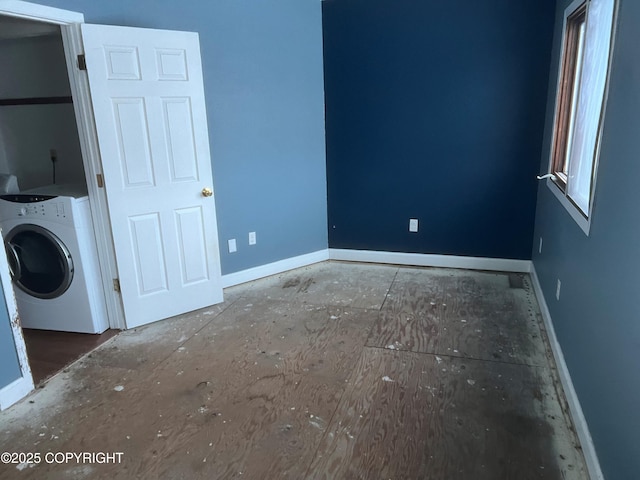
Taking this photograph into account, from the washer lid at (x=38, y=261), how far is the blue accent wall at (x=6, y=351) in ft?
2.31

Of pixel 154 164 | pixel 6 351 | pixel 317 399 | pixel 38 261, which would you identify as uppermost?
pixel 154 164

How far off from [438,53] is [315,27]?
3.52 ft

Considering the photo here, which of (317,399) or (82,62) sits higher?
(82,62)

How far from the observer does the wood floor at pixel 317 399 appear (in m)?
1.93

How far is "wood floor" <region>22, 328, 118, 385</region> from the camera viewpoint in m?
2.72

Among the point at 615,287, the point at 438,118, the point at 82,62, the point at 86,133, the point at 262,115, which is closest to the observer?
the point at 615,287

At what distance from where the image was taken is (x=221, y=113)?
3.60m

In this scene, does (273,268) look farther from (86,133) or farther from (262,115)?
(86,133)

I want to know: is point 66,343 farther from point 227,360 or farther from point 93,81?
point 93,81

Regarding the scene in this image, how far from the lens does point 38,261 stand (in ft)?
10.2

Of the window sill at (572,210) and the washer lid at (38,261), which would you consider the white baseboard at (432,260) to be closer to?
the window sill at (572,210)

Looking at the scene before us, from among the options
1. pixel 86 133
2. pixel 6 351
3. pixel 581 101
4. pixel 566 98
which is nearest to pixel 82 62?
pixel 86 133

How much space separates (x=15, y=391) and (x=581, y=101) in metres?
3.37

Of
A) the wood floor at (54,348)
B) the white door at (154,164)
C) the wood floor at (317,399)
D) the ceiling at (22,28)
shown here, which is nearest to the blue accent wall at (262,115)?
the white door at (154,164)
